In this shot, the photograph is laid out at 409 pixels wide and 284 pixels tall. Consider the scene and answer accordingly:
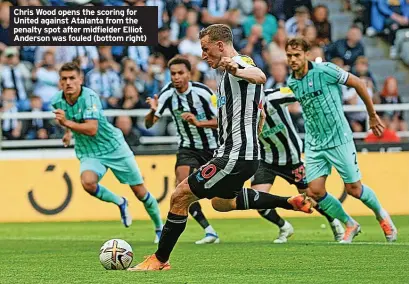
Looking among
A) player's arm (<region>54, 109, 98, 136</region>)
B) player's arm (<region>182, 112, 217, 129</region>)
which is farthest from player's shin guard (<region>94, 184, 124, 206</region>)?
player's arm (<region>182, 112, 217, 129</region>)

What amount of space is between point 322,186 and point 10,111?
846 centimetres

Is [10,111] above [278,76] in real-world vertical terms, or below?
below

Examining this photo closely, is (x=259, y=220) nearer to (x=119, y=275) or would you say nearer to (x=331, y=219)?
(x=331, y=219)

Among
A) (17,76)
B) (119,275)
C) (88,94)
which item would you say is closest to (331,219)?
(88,94)

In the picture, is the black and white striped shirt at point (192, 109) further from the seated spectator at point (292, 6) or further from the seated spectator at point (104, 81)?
the seated spectator at point (292, 6)

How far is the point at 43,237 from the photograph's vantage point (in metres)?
14.2

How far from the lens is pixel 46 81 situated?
65.2 ft

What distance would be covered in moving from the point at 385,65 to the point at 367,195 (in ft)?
36.2

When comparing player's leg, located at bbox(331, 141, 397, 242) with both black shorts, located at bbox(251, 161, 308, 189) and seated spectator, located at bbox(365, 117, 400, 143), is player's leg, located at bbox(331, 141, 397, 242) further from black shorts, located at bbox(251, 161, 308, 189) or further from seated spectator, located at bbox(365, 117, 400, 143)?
seated spectator, located at bbox(365, 117, 400, 143)

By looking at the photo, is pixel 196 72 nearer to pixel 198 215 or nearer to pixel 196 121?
pixel 198 215

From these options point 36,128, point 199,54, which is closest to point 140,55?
point 199,54

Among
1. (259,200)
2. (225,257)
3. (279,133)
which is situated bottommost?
(225,257)

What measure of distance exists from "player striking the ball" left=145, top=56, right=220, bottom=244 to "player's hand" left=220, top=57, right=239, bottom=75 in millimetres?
4583

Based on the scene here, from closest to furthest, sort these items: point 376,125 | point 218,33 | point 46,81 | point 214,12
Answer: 1. point 218,33
2. point 376,125
3. point 46,81
4. point 214,12
